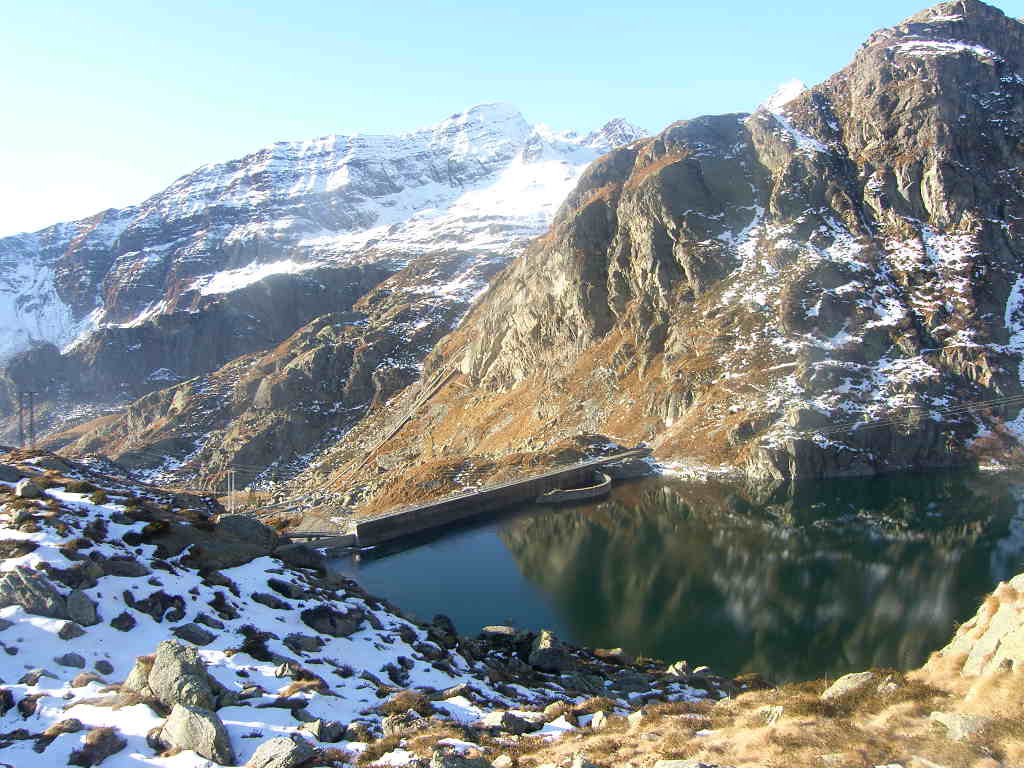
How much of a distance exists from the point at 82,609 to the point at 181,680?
19.2 feet

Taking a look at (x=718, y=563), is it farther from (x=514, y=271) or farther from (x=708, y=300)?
(x=514, y=271)

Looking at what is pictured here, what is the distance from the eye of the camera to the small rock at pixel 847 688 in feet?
46.9

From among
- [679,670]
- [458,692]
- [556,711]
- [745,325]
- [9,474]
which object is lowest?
[679,670]

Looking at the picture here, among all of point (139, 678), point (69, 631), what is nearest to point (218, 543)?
point (69, 631)

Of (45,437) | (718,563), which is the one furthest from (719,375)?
(45,437)

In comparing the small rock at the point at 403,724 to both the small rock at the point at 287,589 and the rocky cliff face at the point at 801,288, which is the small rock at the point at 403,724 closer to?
the small rock at the point at 287,589

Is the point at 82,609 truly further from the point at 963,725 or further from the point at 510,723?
the point at 963,725

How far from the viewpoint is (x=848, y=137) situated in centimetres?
10725

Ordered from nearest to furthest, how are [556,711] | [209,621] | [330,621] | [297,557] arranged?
[556,711] < [209,621] < [330,621] < [297,557]

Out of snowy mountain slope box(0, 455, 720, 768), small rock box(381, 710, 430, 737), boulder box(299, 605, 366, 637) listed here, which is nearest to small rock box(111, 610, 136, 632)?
snowy mountain slope box(0, 455, 720, 768)

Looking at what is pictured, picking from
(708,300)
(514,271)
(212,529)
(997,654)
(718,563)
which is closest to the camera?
(997,654)

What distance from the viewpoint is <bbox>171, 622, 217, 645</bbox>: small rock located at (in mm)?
19656

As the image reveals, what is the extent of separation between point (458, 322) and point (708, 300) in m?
64.8

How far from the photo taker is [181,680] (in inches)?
616
